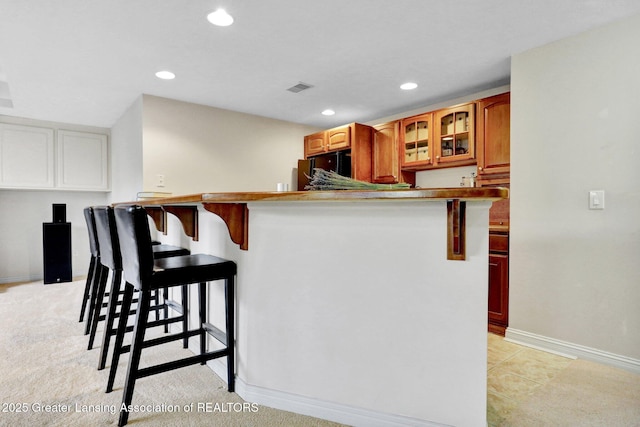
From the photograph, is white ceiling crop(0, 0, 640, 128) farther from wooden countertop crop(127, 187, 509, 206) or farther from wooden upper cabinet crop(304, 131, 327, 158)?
wooden countertop crop(127, 187, 509, 206)

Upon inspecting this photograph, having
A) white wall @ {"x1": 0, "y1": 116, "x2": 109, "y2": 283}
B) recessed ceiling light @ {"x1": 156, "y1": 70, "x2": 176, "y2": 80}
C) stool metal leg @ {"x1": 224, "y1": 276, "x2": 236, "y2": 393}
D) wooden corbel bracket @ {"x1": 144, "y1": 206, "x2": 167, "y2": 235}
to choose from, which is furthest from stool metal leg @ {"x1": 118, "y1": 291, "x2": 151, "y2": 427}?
white wall @ {"x1": 0, "y1": 116, "x2": 109, "y2": 283}

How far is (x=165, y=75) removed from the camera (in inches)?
128

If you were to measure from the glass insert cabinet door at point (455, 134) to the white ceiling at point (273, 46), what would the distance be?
27cm

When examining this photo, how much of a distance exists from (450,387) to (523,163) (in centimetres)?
198

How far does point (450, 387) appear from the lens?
141 centimetres

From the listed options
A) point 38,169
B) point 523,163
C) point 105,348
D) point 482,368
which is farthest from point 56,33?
point 523,163

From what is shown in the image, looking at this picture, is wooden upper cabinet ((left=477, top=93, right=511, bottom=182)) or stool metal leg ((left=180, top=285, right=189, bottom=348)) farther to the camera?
wooden upper cabinet ((left=477, top=93, right=511, bottom=182))

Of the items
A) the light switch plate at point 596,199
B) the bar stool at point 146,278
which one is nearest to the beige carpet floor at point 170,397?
the bar stool at point 146,278

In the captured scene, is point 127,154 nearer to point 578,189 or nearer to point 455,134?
point 455,134

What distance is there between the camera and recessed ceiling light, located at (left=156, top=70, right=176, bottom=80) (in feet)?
10.5

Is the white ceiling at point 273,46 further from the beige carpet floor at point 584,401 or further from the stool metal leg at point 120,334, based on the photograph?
the beige carpet floor at point 584,401

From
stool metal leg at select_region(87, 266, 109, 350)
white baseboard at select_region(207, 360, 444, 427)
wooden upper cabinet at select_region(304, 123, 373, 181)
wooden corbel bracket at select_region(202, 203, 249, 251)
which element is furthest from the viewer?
wooden upper cabinet at select_region(304, 123, 373, 181)

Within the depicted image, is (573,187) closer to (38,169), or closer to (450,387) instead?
(450,387)

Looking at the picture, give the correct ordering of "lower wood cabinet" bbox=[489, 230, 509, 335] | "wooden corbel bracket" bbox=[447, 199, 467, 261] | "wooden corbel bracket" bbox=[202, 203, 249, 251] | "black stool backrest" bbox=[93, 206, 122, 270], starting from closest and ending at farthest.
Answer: "wooden corbel bracket" bbox=[447, 199, 467, 261], "wooden corbel bracket" bbox=[202, 203, 249, 251], "black stool backrest" bbox=[93, 206, 122, 270], "lower wood cabinet" bbox=[489, 230, 509, 335]
